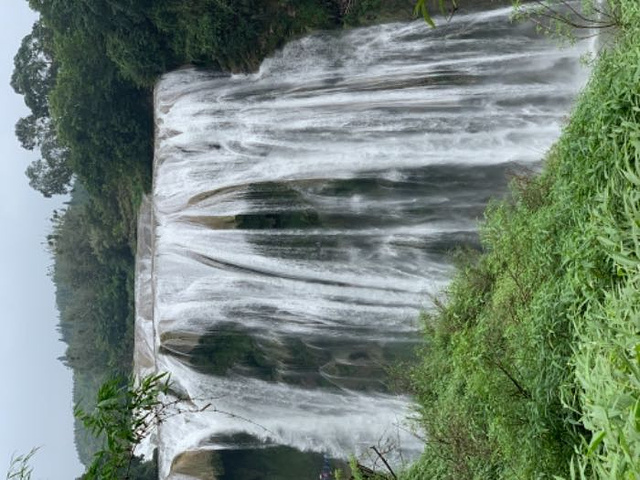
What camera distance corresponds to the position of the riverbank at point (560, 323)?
4.40 metres

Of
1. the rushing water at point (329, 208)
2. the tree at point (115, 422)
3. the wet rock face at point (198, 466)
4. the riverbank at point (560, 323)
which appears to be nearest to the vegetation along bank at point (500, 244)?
the riverbank at point (560, 323)

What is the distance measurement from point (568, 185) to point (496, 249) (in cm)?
222

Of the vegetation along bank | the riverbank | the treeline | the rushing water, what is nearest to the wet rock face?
the rushing water

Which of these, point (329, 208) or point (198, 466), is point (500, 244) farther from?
point (198, 466)

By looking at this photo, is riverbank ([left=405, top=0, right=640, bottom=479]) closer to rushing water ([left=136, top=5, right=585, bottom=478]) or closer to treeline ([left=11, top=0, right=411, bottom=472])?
rushing water ([left=136, top=5, right=585, bottom=478])

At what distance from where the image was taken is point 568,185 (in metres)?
7.00

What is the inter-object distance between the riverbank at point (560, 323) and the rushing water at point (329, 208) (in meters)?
1.88

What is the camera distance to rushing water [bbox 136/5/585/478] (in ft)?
37.8

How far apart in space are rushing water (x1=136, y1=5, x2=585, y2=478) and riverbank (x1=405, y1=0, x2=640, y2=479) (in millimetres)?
1881

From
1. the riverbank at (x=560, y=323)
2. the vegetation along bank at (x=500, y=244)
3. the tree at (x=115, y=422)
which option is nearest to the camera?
the tree at (x=115, y=422)

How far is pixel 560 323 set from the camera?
6469 millimetres

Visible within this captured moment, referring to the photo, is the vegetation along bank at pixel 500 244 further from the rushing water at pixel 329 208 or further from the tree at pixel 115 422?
the tree at pixel 115 422

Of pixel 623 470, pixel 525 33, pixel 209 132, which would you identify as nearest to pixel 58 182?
pixel 209 132

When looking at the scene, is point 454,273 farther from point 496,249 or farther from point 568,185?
point 568,185
